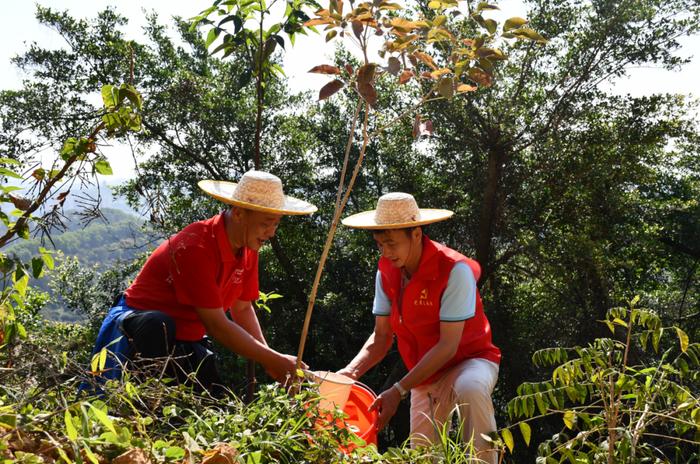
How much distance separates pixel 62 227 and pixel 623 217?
8.51 m

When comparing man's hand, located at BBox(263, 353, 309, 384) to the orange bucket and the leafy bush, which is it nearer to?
the orange bucket

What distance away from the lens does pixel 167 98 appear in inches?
384

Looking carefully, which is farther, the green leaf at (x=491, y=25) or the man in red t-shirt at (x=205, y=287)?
the man in red t-shirt at (x=205, y=287)

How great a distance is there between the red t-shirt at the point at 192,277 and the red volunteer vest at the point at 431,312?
2.54 feet

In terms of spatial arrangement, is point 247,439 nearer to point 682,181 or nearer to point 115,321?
point 115,321

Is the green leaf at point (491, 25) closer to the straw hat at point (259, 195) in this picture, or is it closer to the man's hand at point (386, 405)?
the straw hat at point (259, 195)

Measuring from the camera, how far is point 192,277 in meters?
3.20

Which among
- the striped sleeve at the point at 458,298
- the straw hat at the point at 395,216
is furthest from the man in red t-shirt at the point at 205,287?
the striped sleeve at the point at 458,298

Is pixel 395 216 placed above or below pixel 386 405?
above

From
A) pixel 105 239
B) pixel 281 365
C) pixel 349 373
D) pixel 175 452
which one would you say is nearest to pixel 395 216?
pixel 349 373

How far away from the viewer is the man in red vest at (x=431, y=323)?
341 centimetres

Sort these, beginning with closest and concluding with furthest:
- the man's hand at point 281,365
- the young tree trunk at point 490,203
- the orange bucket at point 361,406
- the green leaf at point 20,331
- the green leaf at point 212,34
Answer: the green leaf at point 20,331
the man's hand at point 281,365
the orange bucket at point 361,406
the green leaf at point 212,34
the young tree trunk at point 490,203

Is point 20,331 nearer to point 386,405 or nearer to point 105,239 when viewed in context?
point 386,405

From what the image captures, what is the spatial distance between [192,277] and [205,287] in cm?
7
